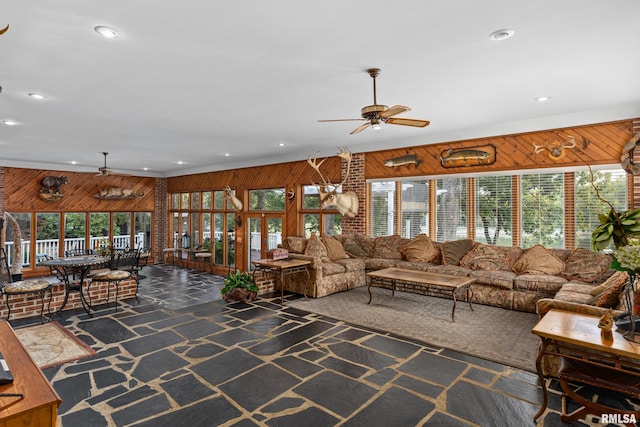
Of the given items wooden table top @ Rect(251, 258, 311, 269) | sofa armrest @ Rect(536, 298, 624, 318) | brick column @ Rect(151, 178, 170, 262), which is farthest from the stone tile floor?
brick column @ Rect(151, 178, 170, 262)

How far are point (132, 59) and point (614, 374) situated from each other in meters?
4.78

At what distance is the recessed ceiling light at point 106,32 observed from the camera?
275 cm

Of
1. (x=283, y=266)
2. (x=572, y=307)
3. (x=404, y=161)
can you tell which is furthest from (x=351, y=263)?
(x=572, y=307)

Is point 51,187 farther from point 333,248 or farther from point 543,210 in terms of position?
point 543,210

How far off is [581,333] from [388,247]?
16.2 feet

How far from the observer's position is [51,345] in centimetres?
423

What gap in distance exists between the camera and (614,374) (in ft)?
8.32

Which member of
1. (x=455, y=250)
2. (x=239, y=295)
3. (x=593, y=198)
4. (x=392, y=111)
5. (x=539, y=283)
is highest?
(x=392, y=111)

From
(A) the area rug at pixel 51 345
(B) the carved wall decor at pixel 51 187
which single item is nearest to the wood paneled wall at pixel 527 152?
(A) the area rug at pixel 51 345

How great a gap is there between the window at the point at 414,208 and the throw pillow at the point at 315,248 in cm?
183

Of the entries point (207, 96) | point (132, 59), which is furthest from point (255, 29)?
point (207, 96)

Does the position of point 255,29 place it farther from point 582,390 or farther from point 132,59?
point 582,390

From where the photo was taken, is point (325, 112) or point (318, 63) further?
point (325, 112)

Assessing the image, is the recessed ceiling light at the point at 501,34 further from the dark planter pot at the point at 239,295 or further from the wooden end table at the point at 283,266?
the dark planter pot at the point at 239,295
